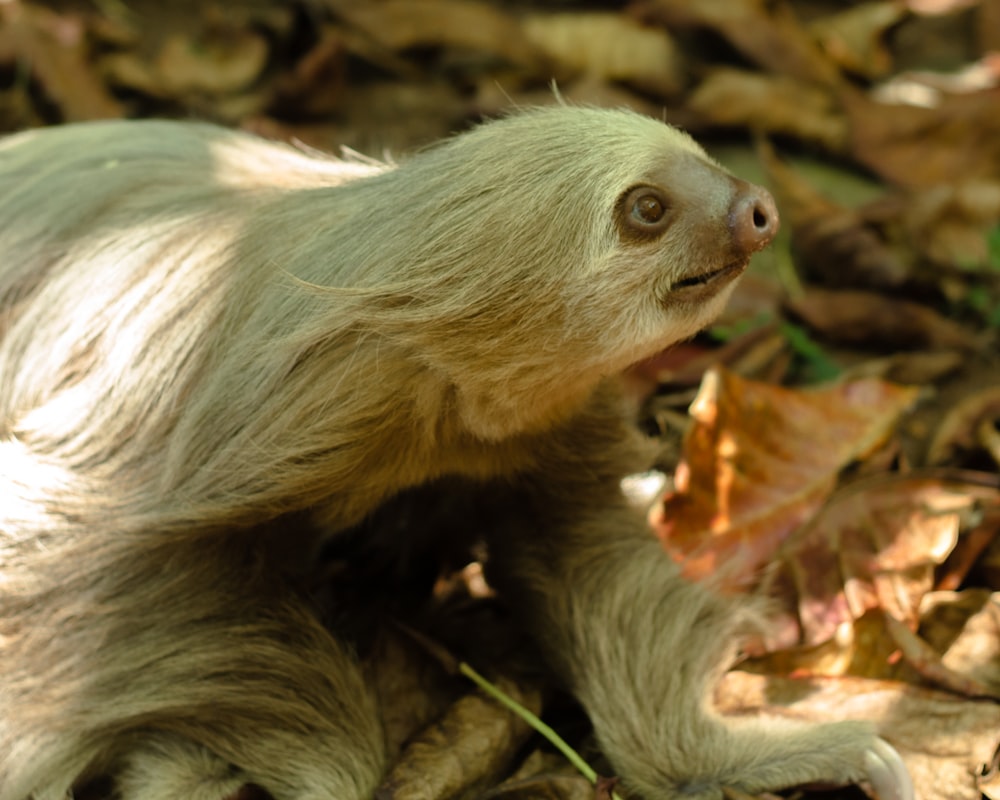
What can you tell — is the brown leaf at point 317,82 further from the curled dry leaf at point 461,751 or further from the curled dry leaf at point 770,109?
the curled dry leaf at point 461,751

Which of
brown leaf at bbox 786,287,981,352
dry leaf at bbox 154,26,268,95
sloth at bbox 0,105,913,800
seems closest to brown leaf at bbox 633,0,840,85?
brown leaf at bbox 786,287,981,352

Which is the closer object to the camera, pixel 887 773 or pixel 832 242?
pixel 887 773

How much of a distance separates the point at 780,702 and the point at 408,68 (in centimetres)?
355

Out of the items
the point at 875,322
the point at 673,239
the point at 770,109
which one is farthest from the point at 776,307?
the point at 673,239

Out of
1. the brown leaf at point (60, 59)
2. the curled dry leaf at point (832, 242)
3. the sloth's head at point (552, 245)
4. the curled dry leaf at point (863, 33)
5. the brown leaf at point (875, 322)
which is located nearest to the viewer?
the sloth's head at point (552, 245)

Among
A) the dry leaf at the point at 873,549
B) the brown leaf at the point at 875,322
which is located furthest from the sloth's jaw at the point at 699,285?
the brown leaf at the point at 875,322

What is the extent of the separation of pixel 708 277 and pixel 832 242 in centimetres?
204

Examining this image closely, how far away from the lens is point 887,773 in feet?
9.25

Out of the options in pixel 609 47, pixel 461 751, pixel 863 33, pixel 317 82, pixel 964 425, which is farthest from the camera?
pixel 863 33

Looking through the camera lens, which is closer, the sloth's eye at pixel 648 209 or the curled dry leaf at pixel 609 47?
the sloth's eye at pixel 648 209

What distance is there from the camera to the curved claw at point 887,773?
9.14 feet

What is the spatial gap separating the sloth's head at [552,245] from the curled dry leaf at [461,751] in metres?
0.87

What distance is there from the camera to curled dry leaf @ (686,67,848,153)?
5238mm

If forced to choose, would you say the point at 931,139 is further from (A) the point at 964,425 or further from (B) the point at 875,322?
(A) the point at 964,425
